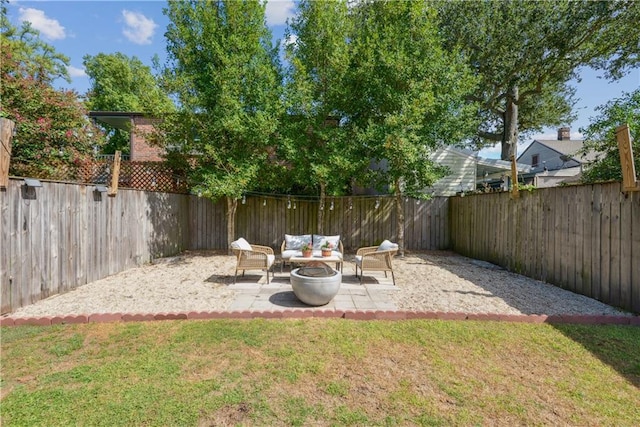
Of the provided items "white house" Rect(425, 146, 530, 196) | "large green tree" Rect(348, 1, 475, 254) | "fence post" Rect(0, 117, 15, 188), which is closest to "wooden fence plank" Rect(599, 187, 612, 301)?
"large green tree" Rect(348, 1, 475, 254)

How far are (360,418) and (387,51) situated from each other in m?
8.72

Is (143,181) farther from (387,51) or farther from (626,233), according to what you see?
(626,233)

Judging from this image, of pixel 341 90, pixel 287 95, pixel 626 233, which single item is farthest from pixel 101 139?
pixel 626 233

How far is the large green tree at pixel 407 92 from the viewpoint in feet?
26.9

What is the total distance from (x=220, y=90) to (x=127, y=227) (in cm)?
434

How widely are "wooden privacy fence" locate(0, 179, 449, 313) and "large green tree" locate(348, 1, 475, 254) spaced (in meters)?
2.45

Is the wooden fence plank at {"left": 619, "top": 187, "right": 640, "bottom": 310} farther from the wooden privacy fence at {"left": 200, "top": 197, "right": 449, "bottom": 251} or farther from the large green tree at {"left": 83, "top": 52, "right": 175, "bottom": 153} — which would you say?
the large green tree at {"left": 83, "top": 52, "right": 175, "bottom": 153}

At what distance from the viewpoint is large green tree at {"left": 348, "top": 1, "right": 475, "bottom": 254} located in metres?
8.20

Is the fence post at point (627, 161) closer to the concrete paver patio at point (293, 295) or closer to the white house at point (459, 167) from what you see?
the concrete paver patio at point (293, 295)

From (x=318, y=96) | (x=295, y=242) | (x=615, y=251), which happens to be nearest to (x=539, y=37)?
(x=318, y=96)

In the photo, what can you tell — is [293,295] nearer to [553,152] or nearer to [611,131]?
[611,131]

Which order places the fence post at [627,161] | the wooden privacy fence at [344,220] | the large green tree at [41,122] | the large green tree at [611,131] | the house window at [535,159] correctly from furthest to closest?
1. the house window at [535,159]
2. the wooden privacy fence at [344,220]
3. the large green tree at [41,122]
4. the large green tree at [611,131]
5. the fence post at [627,161]

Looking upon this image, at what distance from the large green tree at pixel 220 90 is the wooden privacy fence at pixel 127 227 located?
180cm

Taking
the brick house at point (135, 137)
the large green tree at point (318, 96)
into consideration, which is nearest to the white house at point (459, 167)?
the large green tree at point (318, 96)
